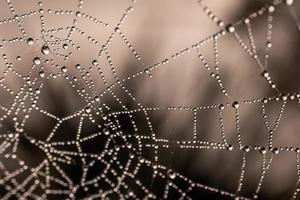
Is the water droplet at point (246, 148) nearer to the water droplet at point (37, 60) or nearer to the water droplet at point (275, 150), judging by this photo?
the water droplet at point (275, 150)

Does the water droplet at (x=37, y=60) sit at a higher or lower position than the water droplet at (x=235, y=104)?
lower

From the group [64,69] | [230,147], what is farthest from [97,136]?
[230,147]

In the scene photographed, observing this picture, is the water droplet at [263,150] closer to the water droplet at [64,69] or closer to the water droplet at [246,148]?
the water droplet at [246,148]

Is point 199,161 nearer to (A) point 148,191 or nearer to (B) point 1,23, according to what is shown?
(A) point 148,191

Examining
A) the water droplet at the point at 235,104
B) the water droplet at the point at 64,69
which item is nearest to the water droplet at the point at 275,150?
the water droplet at the point at 235,104

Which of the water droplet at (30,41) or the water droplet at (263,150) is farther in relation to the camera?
the water droplet at (263,150)

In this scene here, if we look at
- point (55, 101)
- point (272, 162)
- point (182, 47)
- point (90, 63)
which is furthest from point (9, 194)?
point (272, 162)

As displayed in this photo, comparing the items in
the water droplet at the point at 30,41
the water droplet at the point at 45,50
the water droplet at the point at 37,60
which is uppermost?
the water droplet at the point at 30,41

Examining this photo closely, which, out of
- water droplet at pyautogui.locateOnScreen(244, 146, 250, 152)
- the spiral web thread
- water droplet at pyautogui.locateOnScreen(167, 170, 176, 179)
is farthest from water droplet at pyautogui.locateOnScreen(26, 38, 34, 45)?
water droplet at pyautogui.locateOnScreen(244, 146, 250, 152)
